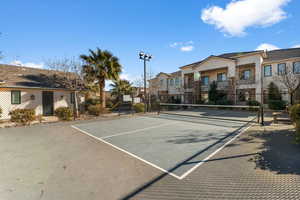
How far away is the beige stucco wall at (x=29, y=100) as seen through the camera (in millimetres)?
12914

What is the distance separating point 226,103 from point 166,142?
1734 cm

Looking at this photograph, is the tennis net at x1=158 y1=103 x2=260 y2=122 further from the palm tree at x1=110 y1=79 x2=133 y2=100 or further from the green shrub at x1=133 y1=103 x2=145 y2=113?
the palm tree at x1=110 y1=79 x2=133 y2=100

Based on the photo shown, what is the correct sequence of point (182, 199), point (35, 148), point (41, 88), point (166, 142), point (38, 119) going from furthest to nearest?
point (41, 88) < point (38, 119) < point (166, 142) < point (35, 148) < point (182, 199)

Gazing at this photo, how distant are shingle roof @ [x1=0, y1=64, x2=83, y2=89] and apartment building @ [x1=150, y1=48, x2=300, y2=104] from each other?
1882 centimetres

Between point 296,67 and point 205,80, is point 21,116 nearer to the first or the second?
point 205,80

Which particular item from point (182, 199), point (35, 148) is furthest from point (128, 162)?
point (35, 148)

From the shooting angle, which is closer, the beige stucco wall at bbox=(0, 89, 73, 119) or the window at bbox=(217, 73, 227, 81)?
the beige stucco wall at bbox=(0, 89, 73, 119)

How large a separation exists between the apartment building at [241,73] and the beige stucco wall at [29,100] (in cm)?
1940

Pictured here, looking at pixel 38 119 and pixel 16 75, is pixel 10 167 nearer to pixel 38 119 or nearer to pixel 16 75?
pixel 38 119

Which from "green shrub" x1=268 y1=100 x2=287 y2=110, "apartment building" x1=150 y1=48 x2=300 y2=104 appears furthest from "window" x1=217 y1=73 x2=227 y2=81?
"green shrub" x1=268 y1=100 x2=287 y2=110

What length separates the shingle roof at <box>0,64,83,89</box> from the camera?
1406 cm

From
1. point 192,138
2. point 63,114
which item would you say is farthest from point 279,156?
point 63,114

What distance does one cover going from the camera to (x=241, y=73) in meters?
21.6

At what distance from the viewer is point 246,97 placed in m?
20.2
